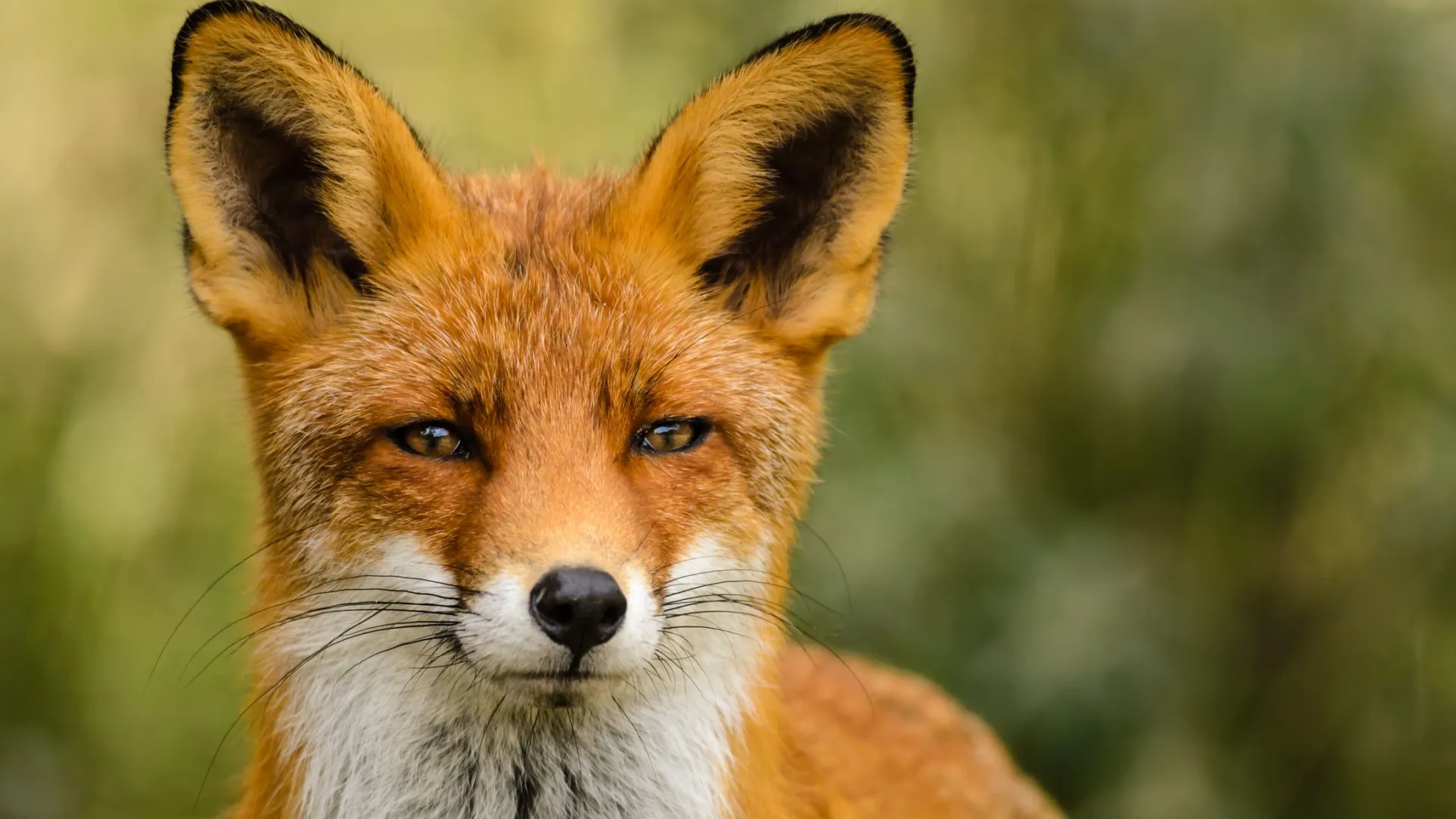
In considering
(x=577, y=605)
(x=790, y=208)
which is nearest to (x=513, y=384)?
(x=577, y=605)

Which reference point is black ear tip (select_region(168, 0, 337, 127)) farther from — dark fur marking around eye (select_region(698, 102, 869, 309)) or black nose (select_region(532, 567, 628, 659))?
black nose (select_region(532, 567, 628, 659))

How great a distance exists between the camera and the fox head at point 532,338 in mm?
2066

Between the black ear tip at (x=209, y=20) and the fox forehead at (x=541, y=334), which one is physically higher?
the black ear tip at (x=209, y=20)

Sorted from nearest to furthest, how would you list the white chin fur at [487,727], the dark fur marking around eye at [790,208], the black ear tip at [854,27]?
the white chin fur at [487,727]
the black ear tip at [854,27]
the dark fur marking around eye at [790,208]

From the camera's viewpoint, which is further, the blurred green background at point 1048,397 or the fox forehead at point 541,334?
the blurred green background at point 1048,397

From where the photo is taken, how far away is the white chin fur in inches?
85.6

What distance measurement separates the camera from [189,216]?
2248mm

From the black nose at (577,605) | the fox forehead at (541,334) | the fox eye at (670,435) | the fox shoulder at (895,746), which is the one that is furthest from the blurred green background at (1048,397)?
the black nose at (577,605)

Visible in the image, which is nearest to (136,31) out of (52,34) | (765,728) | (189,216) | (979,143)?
(52,34)

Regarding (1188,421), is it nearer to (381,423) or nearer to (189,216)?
(381,423)

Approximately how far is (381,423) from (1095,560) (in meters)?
2.35

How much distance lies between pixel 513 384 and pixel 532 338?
9 centimetres

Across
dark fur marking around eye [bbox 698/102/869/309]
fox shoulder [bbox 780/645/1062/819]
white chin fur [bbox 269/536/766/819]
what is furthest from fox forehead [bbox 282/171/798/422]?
fox shoulder [bbox 780/645/1062/819]

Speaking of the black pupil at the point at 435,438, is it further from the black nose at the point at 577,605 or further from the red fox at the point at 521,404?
the black nose at the point at 577,605
